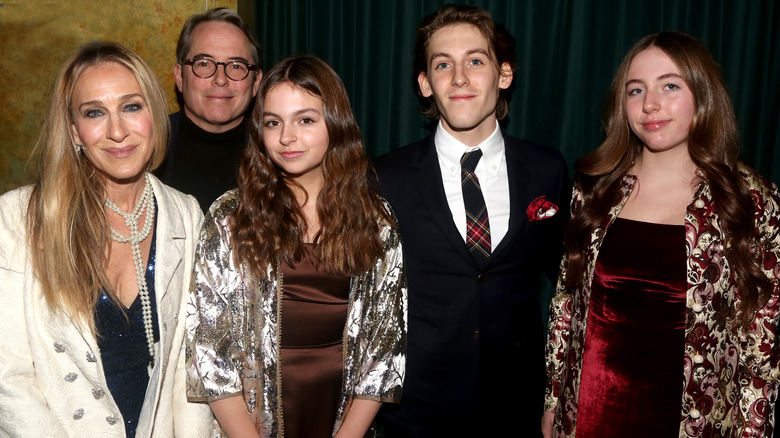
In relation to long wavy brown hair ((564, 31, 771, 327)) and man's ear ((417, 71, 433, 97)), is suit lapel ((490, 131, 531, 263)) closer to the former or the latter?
long wavy brown hair ((564, 31, 771, 327))

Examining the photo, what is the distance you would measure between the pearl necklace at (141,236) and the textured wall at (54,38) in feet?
4.34

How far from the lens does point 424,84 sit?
226 cm

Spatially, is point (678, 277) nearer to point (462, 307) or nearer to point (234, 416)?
point (462, 307)

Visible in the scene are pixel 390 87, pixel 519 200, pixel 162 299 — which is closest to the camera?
pixel 162 299

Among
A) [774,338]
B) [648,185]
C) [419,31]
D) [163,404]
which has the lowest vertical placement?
[163,404]

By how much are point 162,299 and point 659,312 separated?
1539mm

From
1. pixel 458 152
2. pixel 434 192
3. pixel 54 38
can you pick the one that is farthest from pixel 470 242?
pixel 54 38

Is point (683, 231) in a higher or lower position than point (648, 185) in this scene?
lower

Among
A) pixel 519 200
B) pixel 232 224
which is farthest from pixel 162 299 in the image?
pixel 519 200

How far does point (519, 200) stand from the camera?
2082 mm

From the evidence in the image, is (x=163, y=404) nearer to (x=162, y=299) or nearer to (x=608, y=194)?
(x=162, y=299)

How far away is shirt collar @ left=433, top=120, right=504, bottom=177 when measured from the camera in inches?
84.5

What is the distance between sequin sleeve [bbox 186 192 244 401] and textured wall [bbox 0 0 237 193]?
4.98 ft

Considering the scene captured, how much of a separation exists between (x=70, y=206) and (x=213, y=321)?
526 mm
